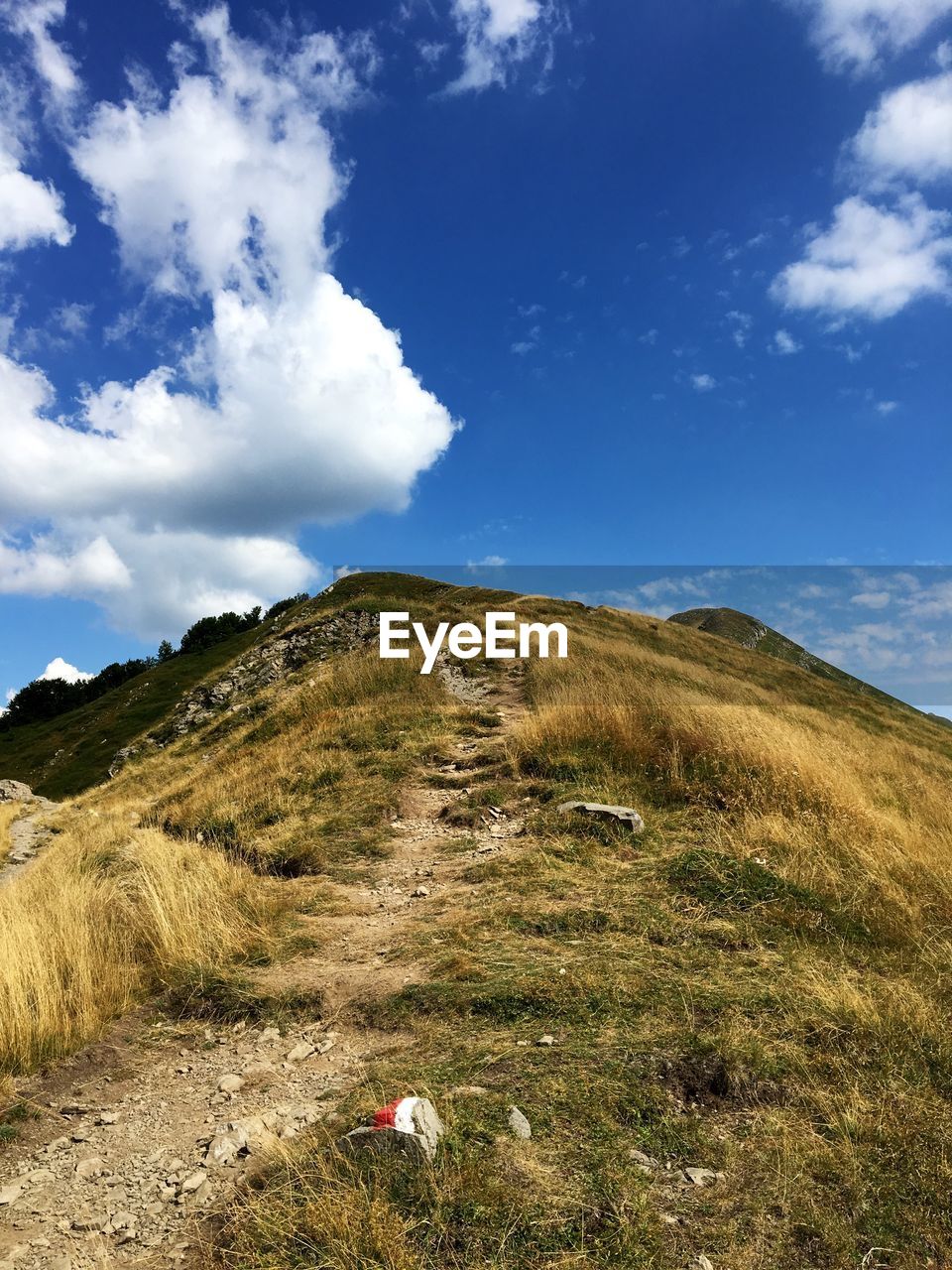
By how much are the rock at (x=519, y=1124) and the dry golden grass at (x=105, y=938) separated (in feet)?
12.1

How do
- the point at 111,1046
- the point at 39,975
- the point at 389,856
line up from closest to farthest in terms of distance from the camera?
the point at 111,1046 < the point at 39,975 < the point at 389,856

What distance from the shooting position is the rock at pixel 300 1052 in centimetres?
513

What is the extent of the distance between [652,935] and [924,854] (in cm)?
365

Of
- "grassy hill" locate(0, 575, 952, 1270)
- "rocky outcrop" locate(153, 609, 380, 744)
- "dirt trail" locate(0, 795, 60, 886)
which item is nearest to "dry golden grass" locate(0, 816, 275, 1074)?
"grassy hill" locate(0, 575, 952, 1270)

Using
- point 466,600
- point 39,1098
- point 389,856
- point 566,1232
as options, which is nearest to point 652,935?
point 566,1232

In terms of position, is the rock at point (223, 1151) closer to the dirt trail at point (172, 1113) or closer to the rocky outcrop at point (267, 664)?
the dirt trail at point (172, 1113)

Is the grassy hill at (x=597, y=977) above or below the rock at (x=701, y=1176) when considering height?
above

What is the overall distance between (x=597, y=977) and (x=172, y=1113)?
318 cm

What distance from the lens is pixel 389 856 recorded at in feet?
31.3

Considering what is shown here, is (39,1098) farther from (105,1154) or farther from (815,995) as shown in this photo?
(815,995)

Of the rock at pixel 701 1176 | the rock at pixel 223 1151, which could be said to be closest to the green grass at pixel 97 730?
the rock at pixel 223 1151

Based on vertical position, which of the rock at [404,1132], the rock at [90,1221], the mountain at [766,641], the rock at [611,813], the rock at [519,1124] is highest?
the mountain at [766,641]

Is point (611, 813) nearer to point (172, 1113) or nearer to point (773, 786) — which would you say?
point (773, 786)

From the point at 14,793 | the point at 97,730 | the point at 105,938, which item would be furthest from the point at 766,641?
the point at 105,938
